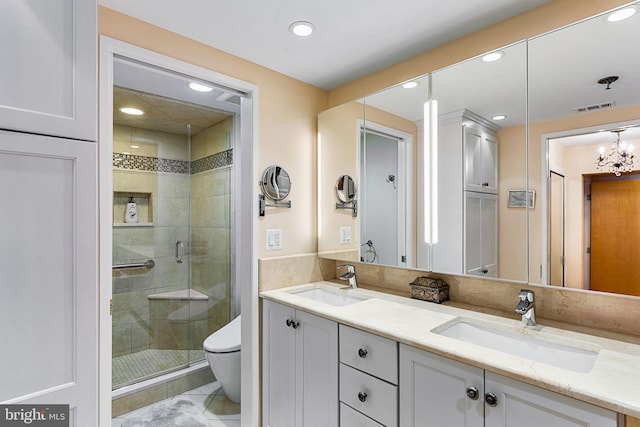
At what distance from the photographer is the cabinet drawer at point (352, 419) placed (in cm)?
138

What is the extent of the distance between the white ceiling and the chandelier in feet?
2.31

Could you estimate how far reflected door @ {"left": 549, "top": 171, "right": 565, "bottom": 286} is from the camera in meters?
1.34

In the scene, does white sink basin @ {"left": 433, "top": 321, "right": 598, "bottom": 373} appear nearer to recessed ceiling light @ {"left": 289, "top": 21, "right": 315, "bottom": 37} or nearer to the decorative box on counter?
the decorative box on counter

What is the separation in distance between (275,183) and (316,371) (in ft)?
3.65

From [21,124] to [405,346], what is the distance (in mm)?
1462

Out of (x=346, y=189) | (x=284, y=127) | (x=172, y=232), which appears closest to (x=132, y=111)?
(x=172, y=232)

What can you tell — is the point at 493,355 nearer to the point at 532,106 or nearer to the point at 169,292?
the point at 532,106

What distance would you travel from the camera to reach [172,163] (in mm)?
3205

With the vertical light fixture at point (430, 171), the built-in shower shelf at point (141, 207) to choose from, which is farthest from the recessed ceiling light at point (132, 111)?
the vertical light fixture at point (430, 171)

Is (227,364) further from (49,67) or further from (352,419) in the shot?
(49,67)

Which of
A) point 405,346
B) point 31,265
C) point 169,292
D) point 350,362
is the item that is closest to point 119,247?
point 169,292

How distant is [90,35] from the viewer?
1.05 metres

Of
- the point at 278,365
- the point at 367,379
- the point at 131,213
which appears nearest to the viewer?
the point at 367,379

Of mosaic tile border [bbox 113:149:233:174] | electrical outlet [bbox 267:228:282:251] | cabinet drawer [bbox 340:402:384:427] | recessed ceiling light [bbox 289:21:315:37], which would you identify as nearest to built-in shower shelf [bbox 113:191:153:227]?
mosaic tile border [bbox 113:149:233:174]
